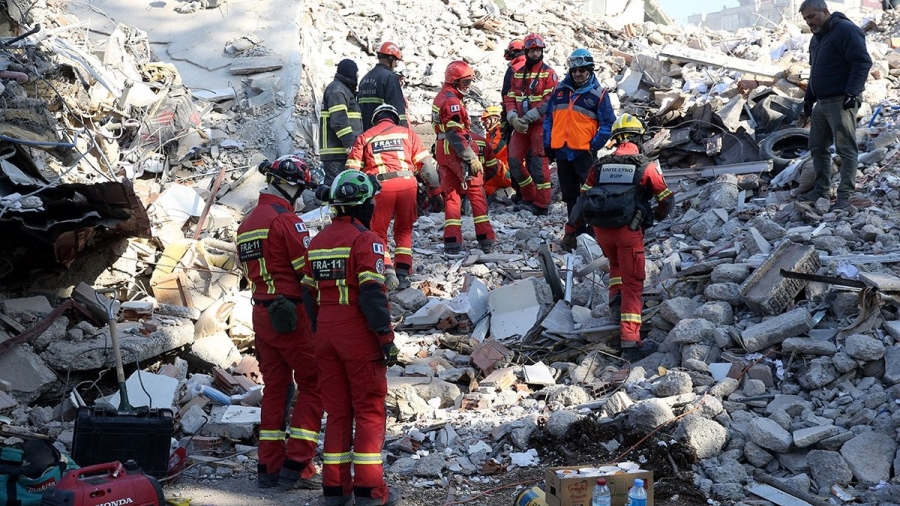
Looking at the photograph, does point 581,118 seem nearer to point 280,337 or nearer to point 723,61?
point 280,337

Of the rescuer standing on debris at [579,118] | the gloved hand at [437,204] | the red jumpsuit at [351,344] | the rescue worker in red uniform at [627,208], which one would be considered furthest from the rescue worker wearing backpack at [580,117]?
the red jumpsuit at [351,344]

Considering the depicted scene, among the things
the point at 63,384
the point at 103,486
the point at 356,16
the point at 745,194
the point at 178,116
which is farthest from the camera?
the point at 356,16

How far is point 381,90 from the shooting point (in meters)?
10.3

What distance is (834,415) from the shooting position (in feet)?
19.8

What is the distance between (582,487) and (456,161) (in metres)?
5.72

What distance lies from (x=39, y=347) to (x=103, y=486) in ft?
9.46

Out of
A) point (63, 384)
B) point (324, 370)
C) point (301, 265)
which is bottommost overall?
point (63, 384)

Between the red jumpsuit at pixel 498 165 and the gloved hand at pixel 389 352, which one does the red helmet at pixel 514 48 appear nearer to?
the red jumpsuit at pixel 498 165

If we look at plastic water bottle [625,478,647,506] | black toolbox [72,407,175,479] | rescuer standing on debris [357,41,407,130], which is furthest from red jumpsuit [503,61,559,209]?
plastic water bottle [625,478,647,506]

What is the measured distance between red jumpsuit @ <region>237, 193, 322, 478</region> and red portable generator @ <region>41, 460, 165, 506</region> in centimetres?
106

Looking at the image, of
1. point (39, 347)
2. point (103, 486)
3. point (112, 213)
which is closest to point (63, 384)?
point (39, 347)

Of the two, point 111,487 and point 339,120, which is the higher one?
point 339,120

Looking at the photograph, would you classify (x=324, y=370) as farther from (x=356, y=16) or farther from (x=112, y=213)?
(x=356, y=16)

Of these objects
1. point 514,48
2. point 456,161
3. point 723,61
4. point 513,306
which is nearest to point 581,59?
point 456,161
